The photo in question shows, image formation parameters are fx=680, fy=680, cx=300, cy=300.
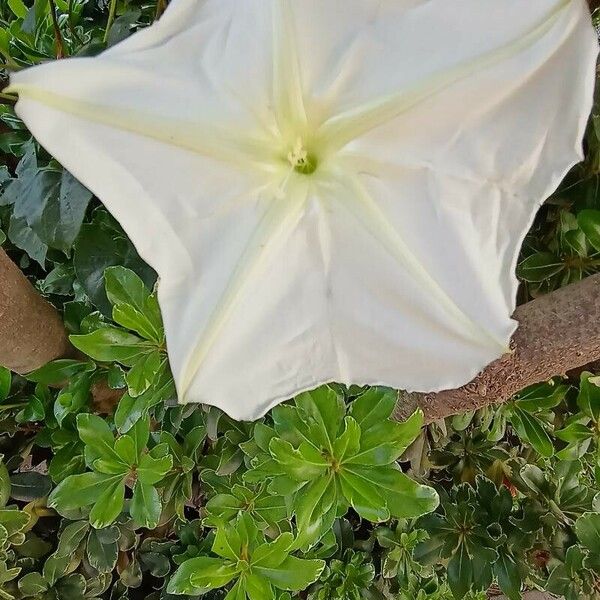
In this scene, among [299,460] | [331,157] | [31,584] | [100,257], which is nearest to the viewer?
[331,157]

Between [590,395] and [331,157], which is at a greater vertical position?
[331,157]

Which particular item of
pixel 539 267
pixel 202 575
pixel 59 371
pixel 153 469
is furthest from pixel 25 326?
pixel 539 267

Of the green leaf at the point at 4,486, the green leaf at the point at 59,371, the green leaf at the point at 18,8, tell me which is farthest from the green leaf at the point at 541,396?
the green leaf at the point at 18,8

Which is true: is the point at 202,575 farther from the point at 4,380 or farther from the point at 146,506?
the point at 4,380

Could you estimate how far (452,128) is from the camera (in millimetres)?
391

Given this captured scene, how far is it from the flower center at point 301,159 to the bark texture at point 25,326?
317 millimetres

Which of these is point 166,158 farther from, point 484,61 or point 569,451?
point 569,451

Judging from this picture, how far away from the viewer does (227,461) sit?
736 millimetres

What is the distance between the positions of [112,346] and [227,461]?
0.66 ft

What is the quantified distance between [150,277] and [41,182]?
0.14 meters

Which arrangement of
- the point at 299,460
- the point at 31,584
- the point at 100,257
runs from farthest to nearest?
1. the point at 31,584
2. the point at 100,257
3. the point at 299,460

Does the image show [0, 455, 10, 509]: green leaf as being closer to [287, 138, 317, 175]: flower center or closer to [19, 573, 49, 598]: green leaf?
[19, 573, 49, 598]: green leaf

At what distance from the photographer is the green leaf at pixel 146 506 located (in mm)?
620

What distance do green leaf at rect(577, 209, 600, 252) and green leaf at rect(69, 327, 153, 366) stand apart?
1.34 ft
